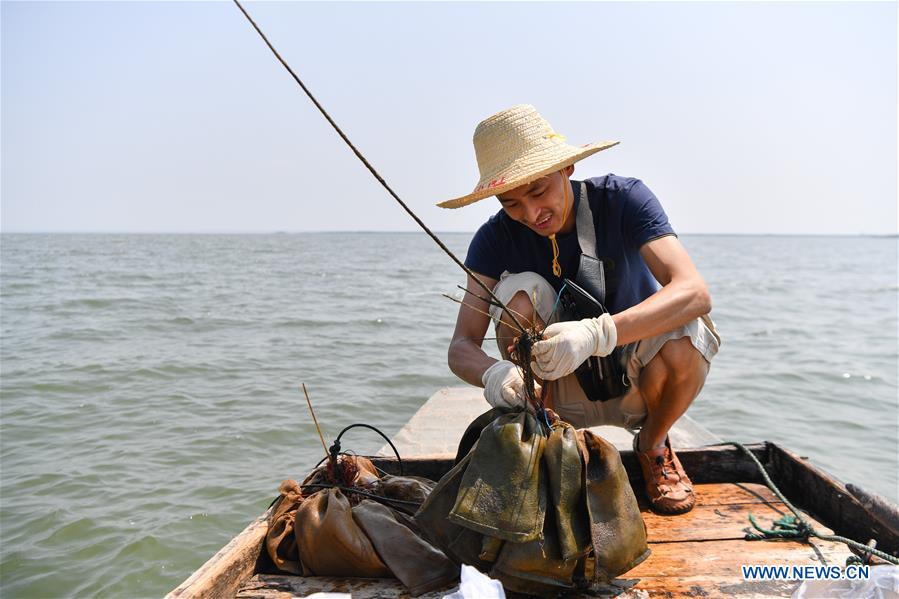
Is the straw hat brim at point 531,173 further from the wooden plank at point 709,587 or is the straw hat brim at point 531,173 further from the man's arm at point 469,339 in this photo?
the wooden plank at point 709,587

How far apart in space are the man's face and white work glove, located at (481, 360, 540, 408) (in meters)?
0.55

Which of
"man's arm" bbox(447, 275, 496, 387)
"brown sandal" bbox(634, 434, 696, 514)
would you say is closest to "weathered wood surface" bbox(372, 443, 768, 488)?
"brown sandal" bbox(634, 434, 696, 514)

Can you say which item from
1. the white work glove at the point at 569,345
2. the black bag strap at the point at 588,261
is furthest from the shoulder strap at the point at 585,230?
the white work glove at the point at 569,345

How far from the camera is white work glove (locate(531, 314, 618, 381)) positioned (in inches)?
79.9

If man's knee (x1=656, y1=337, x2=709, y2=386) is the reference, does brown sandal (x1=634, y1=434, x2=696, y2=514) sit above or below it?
below

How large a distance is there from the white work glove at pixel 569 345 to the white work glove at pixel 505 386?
0.07 meters

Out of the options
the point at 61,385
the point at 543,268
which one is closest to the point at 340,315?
the point at 61,385

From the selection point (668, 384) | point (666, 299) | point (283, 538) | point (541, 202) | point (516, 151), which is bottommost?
point (283, 538)

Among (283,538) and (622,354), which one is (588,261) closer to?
(622,354)

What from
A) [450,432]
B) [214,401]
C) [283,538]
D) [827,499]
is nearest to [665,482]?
[827,499]

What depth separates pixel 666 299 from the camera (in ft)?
7.52

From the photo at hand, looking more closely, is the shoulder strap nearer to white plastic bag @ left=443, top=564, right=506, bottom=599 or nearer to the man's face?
the man's face

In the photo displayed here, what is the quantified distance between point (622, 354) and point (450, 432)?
2371 mm

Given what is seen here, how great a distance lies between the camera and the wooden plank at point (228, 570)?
1.70m
